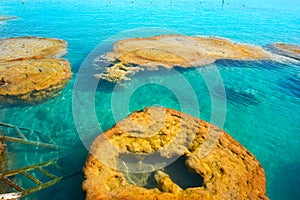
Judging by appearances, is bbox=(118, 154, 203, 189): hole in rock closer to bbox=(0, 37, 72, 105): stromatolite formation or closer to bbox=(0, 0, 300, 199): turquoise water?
bbox=(0, 0, 300, 199): turquoise water

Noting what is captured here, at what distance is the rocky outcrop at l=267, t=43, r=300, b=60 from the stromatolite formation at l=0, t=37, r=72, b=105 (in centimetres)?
2392

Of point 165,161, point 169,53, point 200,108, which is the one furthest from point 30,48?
point 165,161

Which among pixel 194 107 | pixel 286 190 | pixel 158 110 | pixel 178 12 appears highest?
pixel 178 12

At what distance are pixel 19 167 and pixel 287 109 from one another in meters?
18.1

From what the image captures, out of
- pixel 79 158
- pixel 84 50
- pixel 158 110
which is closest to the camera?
pixel 79 158

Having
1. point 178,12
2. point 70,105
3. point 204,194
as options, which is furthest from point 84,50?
point 178,12

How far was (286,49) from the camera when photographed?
29578 millimetres

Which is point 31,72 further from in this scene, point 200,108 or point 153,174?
point 153,174

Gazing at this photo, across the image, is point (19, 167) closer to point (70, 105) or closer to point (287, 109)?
point (70, 105)

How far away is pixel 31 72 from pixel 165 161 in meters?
14.1

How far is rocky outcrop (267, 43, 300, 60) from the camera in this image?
1107 inches

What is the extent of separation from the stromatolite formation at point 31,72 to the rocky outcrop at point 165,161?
8.67 meters

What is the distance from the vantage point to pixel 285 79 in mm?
22391

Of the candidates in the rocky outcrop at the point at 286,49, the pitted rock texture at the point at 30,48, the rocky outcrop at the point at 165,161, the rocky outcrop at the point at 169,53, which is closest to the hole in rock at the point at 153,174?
the rocky outcrop at the point at 165,161
